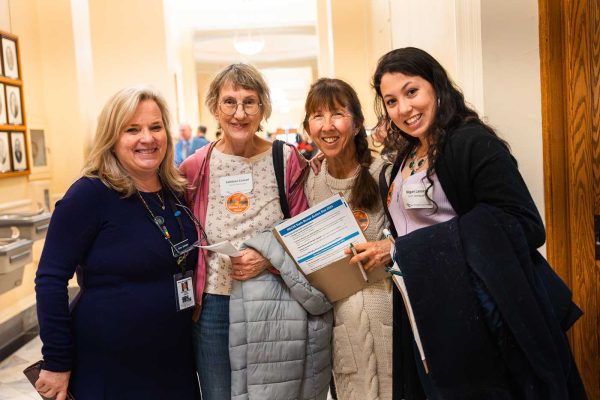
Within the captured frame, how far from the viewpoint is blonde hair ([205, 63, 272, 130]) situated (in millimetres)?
1912

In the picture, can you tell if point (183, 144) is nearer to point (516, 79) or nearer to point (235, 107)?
point (235, 107)

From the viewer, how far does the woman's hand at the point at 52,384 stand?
5.10 ft

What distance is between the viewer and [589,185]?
1.78 metres

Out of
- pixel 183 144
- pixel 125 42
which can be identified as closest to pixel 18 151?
pixel 125 42

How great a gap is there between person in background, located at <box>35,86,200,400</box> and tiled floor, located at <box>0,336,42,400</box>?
6.62ft

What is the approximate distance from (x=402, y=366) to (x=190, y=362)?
2.38 ft

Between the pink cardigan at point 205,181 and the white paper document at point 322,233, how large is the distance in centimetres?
18

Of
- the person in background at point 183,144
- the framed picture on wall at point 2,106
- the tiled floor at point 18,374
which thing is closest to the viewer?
the tiled floor at point 18,374

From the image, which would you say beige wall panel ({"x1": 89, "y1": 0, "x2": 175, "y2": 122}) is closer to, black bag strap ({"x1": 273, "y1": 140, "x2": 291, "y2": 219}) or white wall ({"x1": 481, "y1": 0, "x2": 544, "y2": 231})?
black bag strap ({"x1": 273, "y1": 140, "x2": 291, "y2": 219})

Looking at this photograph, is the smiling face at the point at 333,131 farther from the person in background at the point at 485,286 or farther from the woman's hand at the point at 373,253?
the person in background at the point at 485,286

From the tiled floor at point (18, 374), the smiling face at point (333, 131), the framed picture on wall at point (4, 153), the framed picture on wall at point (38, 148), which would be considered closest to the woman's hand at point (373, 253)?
the smiling face at point (333, 131)

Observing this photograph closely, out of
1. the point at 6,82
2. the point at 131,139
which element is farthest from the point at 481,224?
the point at 6,82

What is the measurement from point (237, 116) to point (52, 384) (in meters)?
1.05

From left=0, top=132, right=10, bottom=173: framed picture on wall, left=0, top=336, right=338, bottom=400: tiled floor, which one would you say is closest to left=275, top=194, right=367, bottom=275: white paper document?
left=0, top=336, right=338, bottom=400: tiled floor
